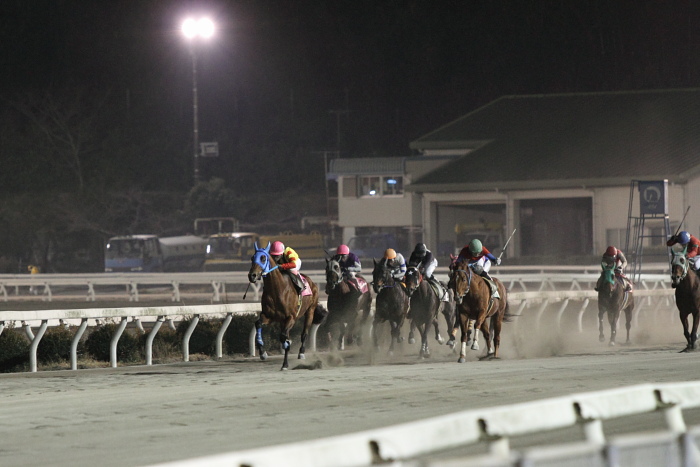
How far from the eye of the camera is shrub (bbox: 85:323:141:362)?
14.3m

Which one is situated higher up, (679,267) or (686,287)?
(679,267)

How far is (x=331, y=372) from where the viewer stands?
1163 cm

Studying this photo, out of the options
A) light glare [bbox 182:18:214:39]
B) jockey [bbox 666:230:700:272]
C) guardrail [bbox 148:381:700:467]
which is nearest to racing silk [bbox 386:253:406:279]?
jockey [bbox 666:230:700:272]

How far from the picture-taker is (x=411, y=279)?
47.7ft

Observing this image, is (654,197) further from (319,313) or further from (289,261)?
(289,261)

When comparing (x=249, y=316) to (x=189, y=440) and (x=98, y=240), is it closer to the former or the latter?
(x=189, y=440)

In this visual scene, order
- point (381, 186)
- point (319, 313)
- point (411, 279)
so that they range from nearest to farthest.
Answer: point (319, 313)
point (411, 279)
point (381, 186)

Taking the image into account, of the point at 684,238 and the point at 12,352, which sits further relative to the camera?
the point at 684,238

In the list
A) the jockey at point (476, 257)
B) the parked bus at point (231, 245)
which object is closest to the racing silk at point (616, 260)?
the jockey at point (476, 257)

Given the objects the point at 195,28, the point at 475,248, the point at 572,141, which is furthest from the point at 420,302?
the point at 572,141

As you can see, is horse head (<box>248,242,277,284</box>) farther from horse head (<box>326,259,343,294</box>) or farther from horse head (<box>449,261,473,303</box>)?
horse head (<box>449,261,473,303</box>)

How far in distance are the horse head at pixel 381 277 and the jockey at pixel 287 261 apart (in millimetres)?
1893

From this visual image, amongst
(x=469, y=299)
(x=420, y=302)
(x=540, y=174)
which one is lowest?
(x=420, y=302)

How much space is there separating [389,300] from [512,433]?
10.1m
